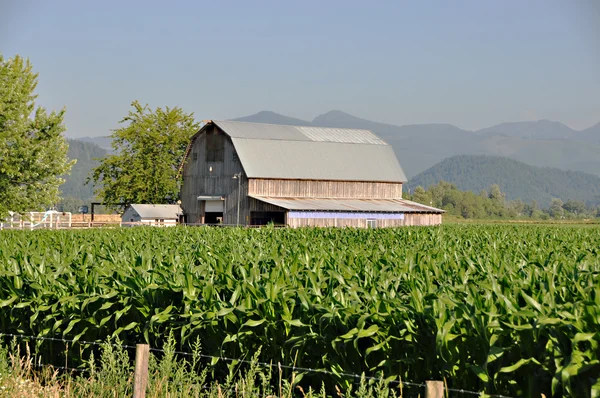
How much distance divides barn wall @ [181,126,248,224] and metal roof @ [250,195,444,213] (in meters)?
2.52

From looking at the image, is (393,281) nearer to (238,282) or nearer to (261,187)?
(238,282)

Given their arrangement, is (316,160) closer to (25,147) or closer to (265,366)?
(25,147)

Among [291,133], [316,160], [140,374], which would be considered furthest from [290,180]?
[140,374]

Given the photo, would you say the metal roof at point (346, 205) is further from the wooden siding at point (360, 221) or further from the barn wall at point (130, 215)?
the barn wall at point (130, 215)

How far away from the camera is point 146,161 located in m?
81.7

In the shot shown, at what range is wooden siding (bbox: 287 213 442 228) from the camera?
61719 millimetres

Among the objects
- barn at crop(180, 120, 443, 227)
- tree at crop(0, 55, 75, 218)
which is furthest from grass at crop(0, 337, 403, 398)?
barn at crop(180, 120, 443, 227)

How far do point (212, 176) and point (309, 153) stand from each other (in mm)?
8572

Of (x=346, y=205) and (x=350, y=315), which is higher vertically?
(x=346, y=205)

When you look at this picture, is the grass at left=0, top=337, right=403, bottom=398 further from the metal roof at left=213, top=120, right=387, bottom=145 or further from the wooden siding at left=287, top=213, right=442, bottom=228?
the metal roof at left=213, top=120, right=387, bottom=145

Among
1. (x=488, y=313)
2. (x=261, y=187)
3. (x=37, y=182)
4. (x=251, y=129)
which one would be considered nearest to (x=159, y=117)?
(x=251, y=129)

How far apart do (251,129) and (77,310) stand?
62.0 metres

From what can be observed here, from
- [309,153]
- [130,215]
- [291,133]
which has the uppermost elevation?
[291,133]

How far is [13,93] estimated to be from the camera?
4491cm
